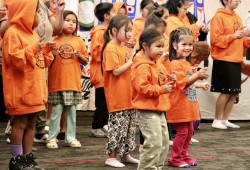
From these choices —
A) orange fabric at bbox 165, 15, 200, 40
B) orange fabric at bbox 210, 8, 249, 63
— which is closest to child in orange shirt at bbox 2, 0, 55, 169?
orange fabric at bbox 165, 15, 200, 40

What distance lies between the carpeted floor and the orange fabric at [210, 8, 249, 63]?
34.4 inches

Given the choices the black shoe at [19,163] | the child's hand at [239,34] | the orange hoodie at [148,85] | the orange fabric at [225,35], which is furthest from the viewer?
the orange fabric at [225,35]

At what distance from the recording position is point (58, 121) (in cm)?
555

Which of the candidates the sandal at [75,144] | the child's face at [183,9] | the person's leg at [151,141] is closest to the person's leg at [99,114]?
A: the sandal at [75,144]

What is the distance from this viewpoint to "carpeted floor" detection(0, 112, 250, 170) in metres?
4.83

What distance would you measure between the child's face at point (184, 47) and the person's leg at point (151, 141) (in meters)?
0.68

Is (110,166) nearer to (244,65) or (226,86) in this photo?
(226,86)

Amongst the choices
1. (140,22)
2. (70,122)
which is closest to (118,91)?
(70,122)

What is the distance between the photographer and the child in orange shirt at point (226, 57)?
22.7 ft

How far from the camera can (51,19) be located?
5.18 meters

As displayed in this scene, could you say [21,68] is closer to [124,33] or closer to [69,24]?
[124,33]

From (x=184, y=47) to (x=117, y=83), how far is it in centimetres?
60

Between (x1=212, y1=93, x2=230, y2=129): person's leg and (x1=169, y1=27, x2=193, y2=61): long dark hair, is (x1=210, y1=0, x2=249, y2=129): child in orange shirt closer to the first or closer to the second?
(x1=212, y1=93, x2=230, y2=129): person's leg

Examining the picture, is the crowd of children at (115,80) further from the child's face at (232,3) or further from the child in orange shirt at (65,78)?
the child's face at (232,3)
